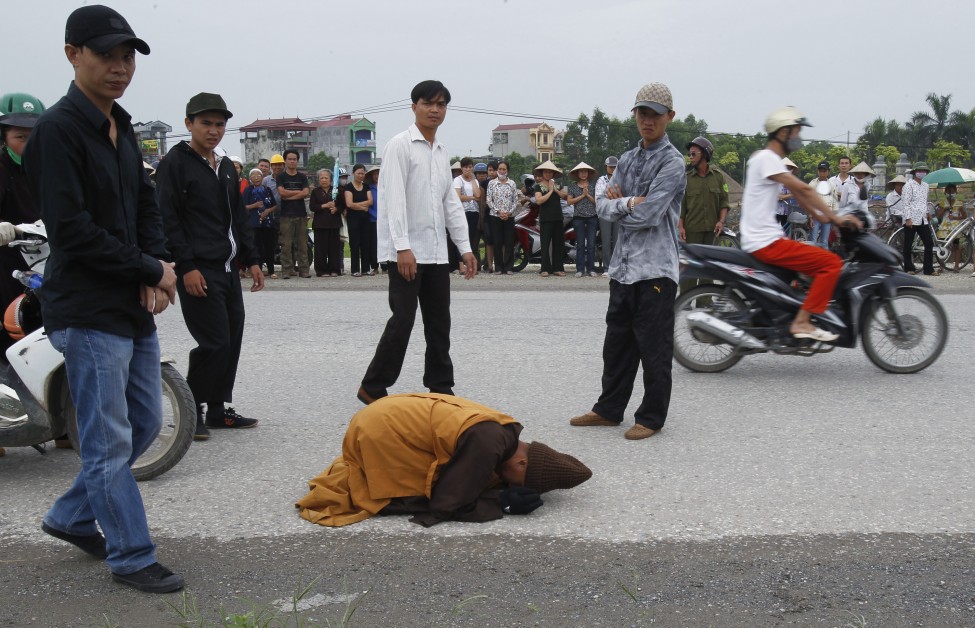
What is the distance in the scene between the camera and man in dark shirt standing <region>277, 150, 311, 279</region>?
50.0 ft

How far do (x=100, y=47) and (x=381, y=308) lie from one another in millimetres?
8218

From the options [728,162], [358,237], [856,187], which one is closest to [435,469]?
[358,237]

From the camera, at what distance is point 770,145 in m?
7.09

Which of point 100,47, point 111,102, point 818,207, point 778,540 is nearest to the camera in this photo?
point 100,47

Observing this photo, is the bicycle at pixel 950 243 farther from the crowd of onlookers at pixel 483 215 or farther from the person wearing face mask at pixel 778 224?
the person wearing face mask at pixel 778 224

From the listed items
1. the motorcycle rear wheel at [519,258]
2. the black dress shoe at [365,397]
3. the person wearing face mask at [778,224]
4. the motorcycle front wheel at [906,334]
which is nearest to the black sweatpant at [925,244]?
the motorcycle rear wheel at [519,258]

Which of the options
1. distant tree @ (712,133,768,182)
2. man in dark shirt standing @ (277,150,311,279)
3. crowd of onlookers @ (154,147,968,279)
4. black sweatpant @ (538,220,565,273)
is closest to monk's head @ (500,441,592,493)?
crowd of onlookers @ (154,147,968,279)

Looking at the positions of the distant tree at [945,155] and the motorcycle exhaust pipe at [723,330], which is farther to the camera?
the distant tree at [945,155]

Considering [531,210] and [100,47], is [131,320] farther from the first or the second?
[531,210]

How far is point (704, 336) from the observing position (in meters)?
7.62

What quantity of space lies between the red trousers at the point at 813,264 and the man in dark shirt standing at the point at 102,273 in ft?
16.3

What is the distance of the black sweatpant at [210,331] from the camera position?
18.8 feet

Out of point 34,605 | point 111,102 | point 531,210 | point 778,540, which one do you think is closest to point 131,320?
point 111,102

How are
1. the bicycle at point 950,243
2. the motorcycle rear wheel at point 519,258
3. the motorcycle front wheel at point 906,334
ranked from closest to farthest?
the motorcycle front wheel at point 906,334, the bicycle at point 950,243, the motorcycle rear wheel at point 519,258
